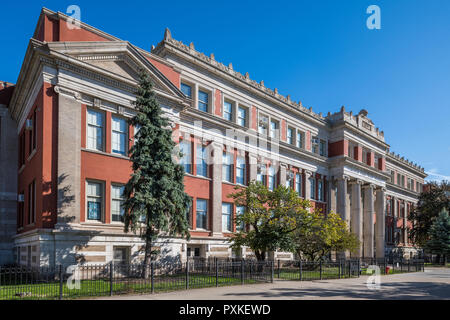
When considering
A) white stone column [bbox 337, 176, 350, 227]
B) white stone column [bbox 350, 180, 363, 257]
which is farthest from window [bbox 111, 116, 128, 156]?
white stone column [bbox 350, 180, 363, 257]

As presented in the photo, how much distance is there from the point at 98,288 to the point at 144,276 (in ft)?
10.9

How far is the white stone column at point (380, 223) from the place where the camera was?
49.6m

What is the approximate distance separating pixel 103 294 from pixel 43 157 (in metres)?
8.65

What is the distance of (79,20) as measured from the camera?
22.1 metres

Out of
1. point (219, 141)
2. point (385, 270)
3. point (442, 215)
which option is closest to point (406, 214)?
point (442, 215)

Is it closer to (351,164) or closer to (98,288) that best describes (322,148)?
(351,164)

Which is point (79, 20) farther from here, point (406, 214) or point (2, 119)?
point (406, 214)

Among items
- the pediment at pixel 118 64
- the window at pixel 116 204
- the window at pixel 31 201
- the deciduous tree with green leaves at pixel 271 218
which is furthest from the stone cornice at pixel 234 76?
the window at pixel 31 201

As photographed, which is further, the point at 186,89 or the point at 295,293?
the point at 186,89

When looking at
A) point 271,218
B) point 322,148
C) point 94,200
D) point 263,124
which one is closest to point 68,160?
point 94,200

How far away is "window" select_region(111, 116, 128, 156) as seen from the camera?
2323 cm

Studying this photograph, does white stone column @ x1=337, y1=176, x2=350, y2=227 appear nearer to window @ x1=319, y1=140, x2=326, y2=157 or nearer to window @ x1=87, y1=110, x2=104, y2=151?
window @ x1=319, y1=140, x2=326, y2=157

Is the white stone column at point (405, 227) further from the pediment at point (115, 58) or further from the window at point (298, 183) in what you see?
the pediment at point (115, 58)

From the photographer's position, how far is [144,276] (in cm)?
1912
